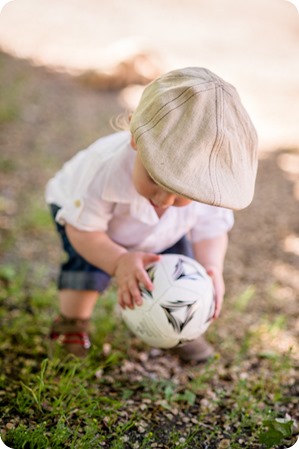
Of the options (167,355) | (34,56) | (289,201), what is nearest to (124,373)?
(167,355)

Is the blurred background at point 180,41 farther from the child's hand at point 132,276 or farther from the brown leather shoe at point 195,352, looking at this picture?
the child's hand at point 132,276

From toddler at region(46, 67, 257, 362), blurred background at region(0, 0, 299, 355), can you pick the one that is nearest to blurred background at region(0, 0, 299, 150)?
blurred background at region(0, 0, 299, 355)

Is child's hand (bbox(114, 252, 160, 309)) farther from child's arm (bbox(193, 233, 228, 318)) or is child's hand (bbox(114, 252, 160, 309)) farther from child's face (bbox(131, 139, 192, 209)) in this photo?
child's arm (bbox(193, 233, 228, 318))

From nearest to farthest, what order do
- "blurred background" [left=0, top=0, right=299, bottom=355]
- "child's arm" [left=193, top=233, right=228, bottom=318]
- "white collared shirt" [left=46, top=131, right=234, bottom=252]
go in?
1. "white collared shirt" [left=46, top=131, right=234, bottom=252]
2. "child's arm" [left=193, top=233, right=228, bottom=318]
3. "blurred background" [left=0, top=0, right=299, bottom=355]

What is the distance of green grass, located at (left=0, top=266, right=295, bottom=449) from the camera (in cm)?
232

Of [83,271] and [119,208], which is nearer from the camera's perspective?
[119,208]

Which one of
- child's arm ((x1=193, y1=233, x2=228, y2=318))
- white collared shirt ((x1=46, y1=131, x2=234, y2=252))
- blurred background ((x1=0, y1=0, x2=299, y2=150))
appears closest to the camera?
white collared shirt ((x1=46, y1=131, x2=234, y2=252))

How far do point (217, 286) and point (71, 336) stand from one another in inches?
30.9

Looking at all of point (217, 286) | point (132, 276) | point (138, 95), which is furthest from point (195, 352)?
point (138, 95)

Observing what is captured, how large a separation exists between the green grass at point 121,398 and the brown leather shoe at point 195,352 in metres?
0.06

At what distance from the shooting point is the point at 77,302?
295cm

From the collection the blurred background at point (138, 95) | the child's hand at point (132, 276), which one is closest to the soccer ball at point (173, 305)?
the child's hand at point (132, 276)

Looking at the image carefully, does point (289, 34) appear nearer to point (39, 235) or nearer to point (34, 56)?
point (34, 56)

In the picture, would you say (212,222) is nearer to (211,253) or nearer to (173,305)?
(211,253)
